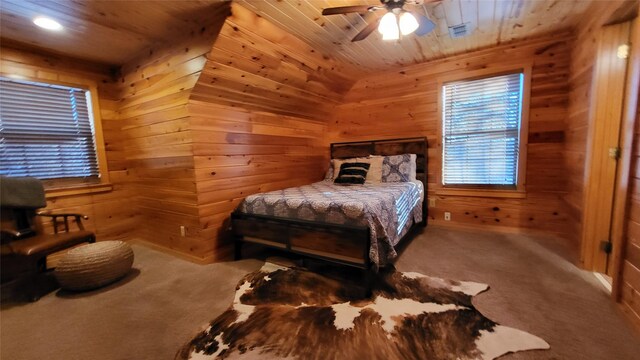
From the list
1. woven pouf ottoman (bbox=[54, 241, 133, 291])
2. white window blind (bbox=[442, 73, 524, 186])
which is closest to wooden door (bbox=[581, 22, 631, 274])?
white window blind (bbox=[442, 73, 524, 186])

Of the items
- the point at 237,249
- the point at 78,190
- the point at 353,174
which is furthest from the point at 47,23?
the point at 353,174

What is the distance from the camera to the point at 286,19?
220cm

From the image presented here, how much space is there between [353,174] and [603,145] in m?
2.27

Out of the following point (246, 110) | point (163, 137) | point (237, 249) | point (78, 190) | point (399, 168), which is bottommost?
point (237, 249)

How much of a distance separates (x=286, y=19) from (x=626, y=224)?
283cm

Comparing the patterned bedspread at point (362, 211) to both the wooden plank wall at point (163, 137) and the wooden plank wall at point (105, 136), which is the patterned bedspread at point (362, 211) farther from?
the wooden plank wall at point (105, 136)

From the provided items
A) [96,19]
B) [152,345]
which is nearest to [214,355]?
[152,345]

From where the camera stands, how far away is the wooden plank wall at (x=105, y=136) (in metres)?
2.47

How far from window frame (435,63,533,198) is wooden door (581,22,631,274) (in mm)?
899

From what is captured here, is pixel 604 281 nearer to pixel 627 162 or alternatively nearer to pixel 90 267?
pixel 627 162

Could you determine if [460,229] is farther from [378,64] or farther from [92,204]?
[92,204]

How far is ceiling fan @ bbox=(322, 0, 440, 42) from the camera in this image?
1.80 m

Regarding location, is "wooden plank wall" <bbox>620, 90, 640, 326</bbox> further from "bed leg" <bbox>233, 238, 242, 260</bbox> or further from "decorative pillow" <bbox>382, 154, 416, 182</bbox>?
"bed leg" <bbox>233, 238, 242, 260</bbox>

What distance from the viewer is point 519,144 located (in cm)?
305
